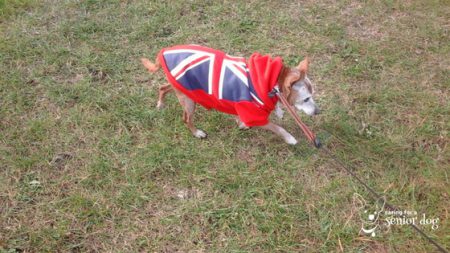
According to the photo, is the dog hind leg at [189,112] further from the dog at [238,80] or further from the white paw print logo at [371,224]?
the white paw print logo at [371,224]

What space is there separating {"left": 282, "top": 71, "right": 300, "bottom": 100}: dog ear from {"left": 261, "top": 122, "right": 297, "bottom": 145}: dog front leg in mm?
540

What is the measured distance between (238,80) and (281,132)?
810mm

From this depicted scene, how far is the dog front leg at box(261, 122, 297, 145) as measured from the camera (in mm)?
3766

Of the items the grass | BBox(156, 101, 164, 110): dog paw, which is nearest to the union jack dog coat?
the grass

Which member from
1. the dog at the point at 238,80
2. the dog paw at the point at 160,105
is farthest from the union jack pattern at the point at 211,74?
the dog paw at the point at 160,105

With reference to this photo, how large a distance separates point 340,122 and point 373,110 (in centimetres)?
41

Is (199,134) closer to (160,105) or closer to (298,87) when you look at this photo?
(160,105)

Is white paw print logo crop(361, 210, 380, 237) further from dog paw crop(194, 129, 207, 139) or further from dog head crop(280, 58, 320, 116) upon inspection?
dog paw crop(194, 129, 207, 139)

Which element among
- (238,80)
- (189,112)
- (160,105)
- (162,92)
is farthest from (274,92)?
(160,105)

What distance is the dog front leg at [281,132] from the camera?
3.77 meters

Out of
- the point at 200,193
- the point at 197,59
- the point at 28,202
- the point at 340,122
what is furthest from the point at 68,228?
the point at 340,122

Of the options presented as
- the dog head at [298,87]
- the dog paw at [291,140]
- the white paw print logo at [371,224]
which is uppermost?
the dog head at [298,87]

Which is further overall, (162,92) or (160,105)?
(160,105)

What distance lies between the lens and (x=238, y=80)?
3309 millimetres
